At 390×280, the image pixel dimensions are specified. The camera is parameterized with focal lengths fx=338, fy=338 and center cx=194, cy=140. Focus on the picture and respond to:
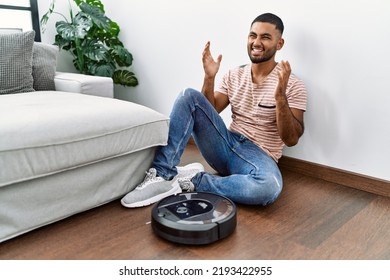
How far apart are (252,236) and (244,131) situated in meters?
0.59

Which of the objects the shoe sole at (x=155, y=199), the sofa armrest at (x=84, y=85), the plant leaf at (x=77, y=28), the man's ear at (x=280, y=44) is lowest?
the shoe sole at (x=155, y=199)

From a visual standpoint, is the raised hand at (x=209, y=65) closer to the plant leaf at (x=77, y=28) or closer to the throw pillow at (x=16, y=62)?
the throw pillow at (x=16, y=62)

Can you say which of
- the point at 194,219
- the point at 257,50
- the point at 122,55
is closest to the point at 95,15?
the point at 122,55

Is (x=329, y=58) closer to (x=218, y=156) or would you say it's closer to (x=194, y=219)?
(x=218, y=156)

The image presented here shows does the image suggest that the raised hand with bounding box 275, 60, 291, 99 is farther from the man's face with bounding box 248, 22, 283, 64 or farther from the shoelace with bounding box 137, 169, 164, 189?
the shoelace with bounding box 137, 169, 164, 189

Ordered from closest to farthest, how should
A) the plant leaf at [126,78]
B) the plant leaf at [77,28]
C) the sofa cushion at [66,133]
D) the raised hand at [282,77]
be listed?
the sofa cushion at [66,133] < the raised hand at [282,77] < the plant leaf at [77,28] < the plant leaf at [126,78]

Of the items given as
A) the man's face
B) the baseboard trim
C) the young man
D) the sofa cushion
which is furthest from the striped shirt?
the sofa cushion

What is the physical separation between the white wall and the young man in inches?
6.1

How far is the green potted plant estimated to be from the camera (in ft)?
7.71

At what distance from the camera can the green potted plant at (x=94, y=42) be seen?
2.35 m

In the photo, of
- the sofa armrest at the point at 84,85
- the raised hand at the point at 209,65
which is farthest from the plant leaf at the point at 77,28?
→ the raised hand at the point at 209,65

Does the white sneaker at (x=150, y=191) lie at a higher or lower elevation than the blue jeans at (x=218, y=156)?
lower

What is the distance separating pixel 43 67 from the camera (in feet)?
6.43
